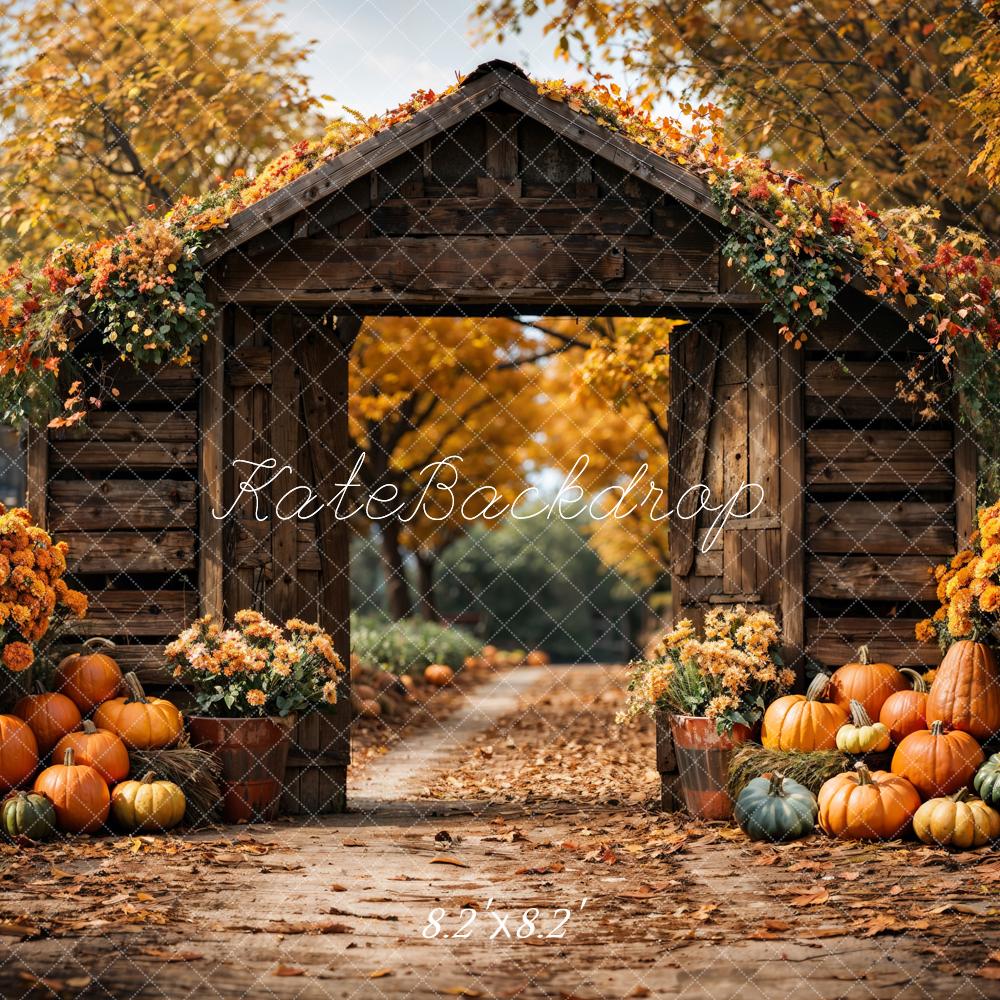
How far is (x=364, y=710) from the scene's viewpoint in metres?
14.9

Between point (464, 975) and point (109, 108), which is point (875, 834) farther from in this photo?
A: point (109, 108)

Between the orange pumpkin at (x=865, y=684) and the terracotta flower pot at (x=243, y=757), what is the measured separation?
369cm

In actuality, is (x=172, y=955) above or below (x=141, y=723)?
below

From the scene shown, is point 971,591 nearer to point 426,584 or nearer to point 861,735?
point 861,735

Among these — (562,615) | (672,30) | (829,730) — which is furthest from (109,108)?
(562,615)

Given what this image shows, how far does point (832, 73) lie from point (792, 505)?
6464mm

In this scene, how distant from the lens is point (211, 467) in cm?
916

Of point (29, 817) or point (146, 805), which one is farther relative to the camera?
point (146, 805)

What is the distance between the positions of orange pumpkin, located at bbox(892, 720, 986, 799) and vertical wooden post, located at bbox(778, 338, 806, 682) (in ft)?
3.78

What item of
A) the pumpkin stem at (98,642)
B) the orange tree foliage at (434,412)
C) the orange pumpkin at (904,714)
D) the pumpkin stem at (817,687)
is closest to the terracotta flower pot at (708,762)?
the pumpkin stem at (817,687)

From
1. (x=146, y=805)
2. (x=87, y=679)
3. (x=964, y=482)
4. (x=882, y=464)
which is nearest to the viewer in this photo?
(x=146, y=805)

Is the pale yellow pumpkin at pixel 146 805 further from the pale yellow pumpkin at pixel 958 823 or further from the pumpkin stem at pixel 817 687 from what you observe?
the pale yellow pumpkin at pixel 958 823

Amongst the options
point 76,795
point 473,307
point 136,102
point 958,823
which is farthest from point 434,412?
point 958,823

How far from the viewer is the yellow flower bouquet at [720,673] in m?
8.70
